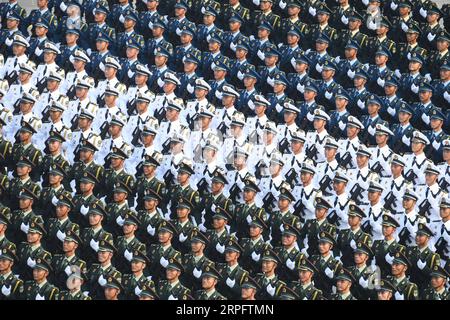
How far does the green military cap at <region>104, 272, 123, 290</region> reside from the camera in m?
25.4

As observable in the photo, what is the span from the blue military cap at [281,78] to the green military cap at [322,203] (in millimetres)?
2446

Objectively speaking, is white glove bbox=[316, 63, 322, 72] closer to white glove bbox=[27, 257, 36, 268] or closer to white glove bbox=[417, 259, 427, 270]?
white glove bbox=[417, 259, 427, 270]

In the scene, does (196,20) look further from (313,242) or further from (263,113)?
(313,242)

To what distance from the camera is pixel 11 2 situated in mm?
29047

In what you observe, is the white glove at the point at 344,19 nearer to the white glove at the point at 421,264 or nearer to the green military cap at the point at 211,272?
the white glove at the point at 421,264

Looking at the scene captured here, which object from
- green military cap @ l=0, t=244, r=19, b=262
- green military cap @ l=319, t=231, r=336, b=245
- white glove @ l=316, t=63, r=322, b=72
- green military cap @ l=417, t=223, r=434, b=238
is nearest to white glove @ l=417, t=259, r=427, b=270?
green military cap @ l=417, t=223, r=434, b=238

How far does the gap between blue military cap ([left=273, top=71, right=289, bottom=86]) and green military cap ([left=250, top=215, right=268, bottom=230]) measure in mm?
2700

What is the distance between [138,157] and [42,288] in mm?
2588

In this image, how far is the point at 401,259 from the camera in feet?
84.2

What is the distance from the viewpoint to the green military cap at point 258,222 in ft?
85.0

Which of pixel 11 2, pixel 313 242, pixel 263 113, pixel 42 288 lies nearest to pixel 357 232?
pixel 313 242

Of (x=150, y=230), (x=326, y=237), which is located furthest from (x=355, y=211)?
(x=150, y=230)

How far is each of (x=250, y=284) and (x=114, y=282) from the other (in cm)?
184

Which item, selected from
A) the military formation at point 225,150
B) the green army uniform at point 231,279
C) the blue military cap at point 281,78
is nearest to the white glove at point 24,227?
the military formation at point 225,150
